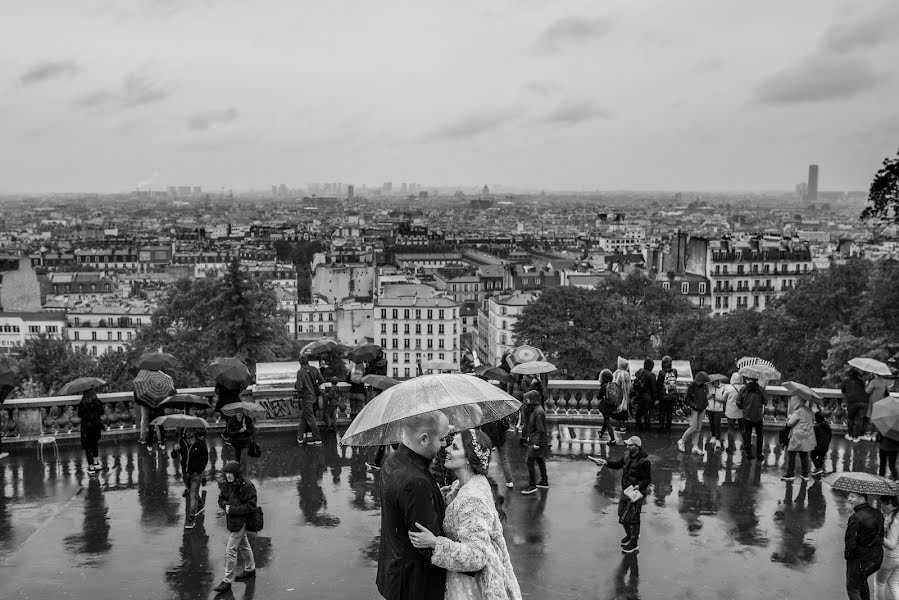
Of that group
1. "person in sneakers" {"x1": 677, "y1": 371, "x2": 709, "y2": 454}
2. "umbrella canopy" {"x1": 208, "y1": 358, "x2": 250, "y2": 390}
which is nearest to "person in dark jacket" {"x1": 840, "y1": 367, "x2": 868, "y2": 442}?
"person in sneakers" {"x1": 677, "y1": 371, "x2": 709, "y2": 454}

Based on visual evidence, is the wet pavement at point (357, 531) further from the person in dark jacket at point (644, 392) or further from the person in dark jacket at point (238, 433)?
the person in dark jacket at point (644, 392)

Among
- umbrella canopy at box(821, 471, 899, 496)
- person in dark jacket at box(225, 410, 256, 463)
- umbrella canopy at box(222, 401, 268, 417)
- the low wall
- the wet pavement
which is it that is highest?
umbrella canopy at box(821, 471, 899, 496)

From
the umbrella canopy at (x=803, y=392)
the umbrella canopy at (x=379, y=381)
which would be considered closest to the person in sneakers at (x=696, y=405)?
the umbrella canopy at (x=803, y=392)

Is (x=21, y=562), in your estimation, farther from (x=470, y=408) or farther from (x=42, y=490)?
(x=470, y=408)

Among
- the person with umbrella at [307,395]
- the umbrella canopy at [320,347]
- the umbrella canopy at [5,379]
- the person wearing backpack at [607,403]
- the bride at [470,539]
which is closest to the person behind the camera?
the bride at [470,539]

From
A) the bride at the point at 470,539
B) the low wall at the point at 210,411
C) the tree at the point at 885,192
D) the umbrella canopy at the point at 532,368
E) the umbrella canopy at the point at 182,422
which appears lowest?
the low wall at the point at 210,411

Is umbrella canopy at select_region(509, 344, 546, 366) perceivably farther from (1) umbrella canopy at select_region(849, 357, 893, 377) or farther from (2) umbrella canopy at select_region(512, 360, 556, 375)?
(1) umbrella canopy at select_region(849, 357, 893, 377)
